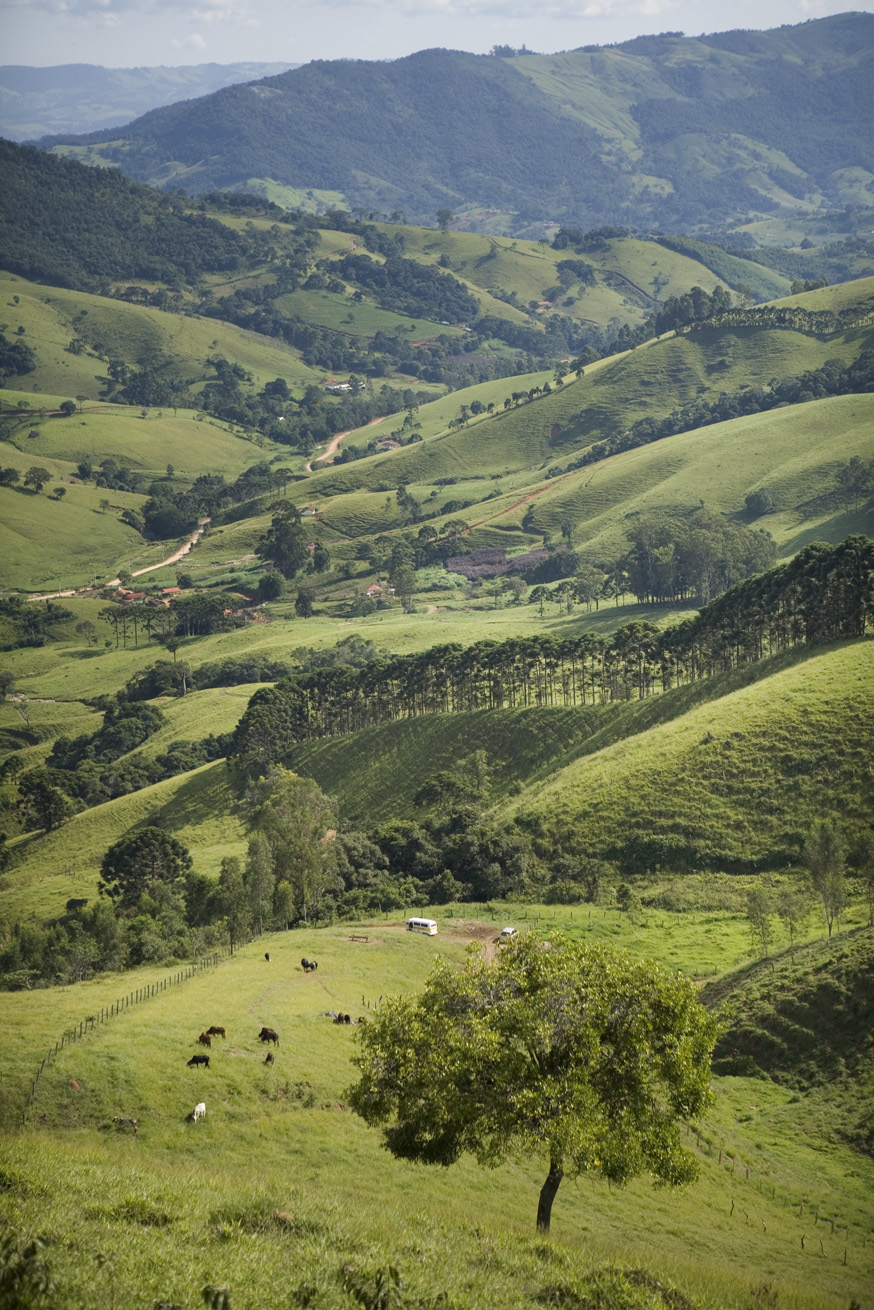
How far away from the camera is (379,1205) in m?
32.1

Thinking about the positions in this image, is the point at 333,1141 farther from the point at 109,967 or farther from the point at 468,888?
the point at 468,888

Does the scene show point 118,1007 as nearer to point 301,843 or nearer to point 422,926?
point 422,926

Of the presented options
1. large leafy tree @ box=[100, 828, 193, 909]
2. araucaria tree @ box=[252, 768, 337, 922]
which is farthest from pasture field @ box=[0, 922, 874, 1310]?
large leafy tree @ box=[100, 828, 193, 909]

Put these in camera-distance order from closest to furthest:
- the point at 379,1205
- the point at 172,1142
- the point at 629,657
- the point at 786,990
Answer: the point at 379,1205 → the point at 172,1142 → the point at 786,990 → the point at 629,657

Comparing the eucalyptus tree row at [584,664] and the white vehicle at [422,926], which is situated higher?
the eucalyptus tree row at [584,664]

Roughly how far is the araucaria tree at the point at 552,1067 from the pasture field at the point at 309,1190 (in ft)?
8.06

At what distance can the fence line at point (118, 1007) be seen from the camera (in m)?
40.4

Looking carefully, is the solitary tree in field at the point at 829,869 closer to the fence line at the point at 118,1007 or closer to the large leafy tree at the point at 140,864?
the fence line at the point at 118,1007

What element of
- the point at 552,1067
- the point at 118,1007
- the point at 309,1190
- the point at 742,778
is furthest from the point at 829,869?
the point at 309,1190

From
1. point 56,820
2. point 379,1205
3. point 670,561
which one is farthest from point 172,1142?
point 670,561

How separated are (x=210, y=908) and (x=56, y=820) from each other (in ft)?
205

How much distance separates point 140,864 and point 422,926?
48.5 m

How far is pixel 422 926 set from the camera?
245 ft

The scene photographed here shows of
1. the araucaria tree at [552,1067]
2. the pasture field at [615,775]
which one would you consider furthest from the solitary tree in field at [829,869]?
the araucaria tree at [552,1067]
